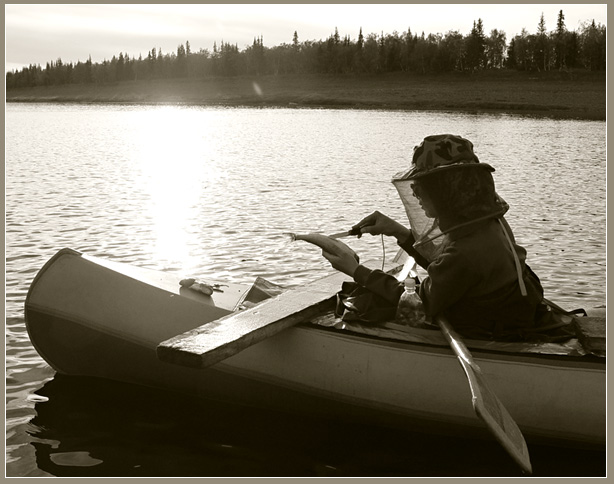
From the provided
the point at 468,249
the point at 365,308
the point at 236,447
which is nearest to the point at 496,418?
the point at 468,249

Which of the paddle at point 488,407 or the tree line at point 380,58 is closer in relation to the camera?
the paddle at point 488,407

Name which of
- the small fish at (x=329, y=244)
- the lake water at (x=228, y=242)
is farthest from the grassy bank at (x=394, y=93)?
the small fish at (x=329, y=244)

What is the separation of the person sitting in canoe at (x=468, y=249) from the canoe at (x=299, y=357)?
18 cm

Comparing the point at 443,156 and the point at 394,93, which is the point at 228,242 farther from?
the point at 394,93

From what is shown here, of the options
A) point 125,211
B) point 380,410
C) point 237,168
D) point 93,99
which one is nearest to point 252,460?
point 380,410

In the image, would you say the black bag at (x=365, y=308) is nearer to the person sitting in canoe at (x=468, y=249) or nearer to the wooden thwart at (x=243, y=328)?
the wooden thwart at (x=243, y=328)

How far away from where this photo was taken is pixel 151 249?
39.1ft

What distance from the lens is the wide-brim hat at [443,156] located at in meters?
5.14

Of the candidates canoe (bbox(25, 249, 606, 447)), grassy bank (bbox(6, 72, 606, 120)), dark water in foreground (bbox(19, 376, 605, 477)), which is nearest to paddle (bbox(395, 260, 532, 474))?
canoe (bbox(25, 249, 606, 447))

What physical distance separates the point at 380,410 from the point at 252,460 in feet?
3.15

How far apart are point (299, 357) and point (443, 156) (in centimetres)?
180

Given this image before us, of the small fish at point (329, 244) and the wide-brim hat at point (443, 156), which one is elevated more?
the wide-brim hat at point (443, 156)

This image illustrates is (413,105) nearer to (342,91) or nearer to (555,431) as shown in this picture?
(342,91)

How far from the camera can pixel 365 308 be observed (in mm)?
5891
